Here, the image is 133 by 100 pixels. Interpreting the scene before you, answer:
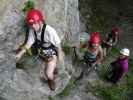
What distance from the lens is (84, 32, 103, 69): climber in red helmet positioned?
8.22m

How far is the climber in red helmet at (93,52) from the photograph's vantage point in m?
8.22

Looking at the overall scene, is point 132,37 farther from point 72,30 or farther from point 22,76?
point 22,76

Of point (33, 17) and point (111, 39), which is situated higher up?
point (33, 17)

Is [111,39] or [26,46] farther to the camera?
[111,39]

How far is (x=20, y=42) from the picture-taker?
7.04 m

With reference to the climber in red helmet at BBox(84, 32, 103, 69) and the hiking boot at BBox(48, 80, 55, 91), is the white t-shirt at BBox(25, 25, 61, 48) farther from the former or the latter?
the climber in red helmet at BBox(84, 32, 103, 69)

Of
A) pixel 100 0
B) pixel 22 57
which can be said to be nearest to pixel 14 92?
pixel 22 57

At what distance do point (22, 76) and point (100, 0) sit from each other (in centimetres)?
582

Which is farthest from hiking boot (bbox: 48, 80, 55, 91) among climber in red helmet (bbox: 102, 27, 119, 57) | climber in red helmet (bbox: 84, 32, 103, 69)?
climber in red helmet (bbox: 102, 27, 119, 57)

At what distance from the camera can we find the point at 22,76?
743 cm

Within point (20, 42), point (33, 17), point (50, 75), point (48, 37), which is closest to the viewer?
point (33, 17)

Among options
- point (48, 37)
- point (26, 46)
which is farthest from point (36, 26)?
point (26, 46)

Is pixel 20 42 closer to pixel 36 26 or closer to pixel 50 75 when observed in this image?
pixel 36 26

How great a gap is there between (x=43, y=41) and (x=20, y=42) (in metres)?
0.50
